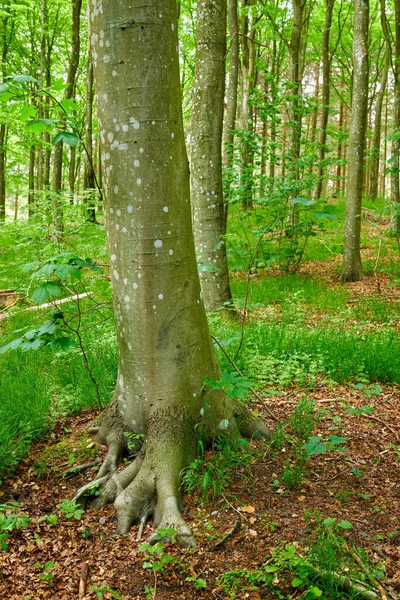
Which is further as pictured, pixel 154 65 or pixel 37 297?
pixel 37 297

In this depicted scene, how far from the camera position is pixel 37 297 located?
252cm

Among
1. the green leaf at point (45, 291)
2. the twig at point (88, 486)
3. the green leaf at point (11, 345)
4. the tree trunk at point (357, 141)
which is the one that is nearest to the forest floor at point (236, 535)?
the twig at point (88, 486)

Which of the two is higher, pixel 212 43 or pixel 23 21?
pixel 23 21

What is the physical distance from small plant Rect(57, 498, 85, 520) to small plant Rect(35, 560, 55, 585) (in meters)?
0.26

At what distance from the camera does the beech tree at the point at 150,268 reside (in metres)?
2.34

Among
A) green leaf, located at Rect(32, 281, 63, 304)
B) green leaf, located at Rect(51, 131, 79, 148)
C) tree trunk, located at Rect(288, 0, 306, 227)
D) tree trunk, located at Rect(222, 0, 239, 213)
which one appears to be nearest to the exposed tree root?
green leaf, located at Rect(32, 281, 63, 304)

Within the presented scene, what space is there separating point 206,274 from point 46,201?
506 centimetres

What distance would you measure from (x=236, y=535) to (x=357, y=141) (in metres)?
8.08

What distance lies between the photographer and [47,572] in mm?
2195

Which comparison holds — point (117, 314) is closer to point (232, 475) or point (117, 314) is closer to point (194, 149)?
point (232, 475)

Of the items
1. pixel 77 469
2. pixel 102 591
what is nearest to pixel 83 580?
pixel 102 591

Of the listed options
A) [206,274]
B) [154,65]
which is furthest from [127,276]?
[206,274]

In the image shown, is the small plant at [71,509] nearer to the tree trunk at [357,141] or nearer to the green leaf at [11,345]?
the green leaf at [11,345]

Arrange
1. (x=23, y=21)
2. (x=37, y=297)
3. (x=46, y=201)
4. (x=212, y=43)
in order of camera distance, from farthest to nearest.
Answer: (x=23, y=21), (x=46, y=201), (x=212, y=43), (x=37, y=297)
